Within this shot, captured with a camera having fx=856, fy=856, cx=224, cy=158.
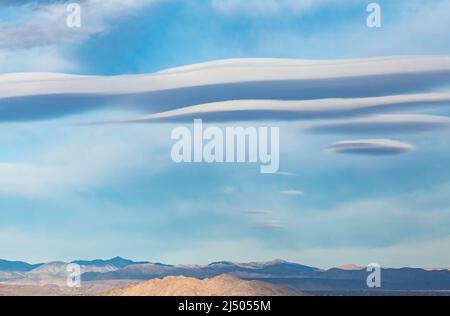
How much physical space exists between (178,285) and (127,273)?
274ft
